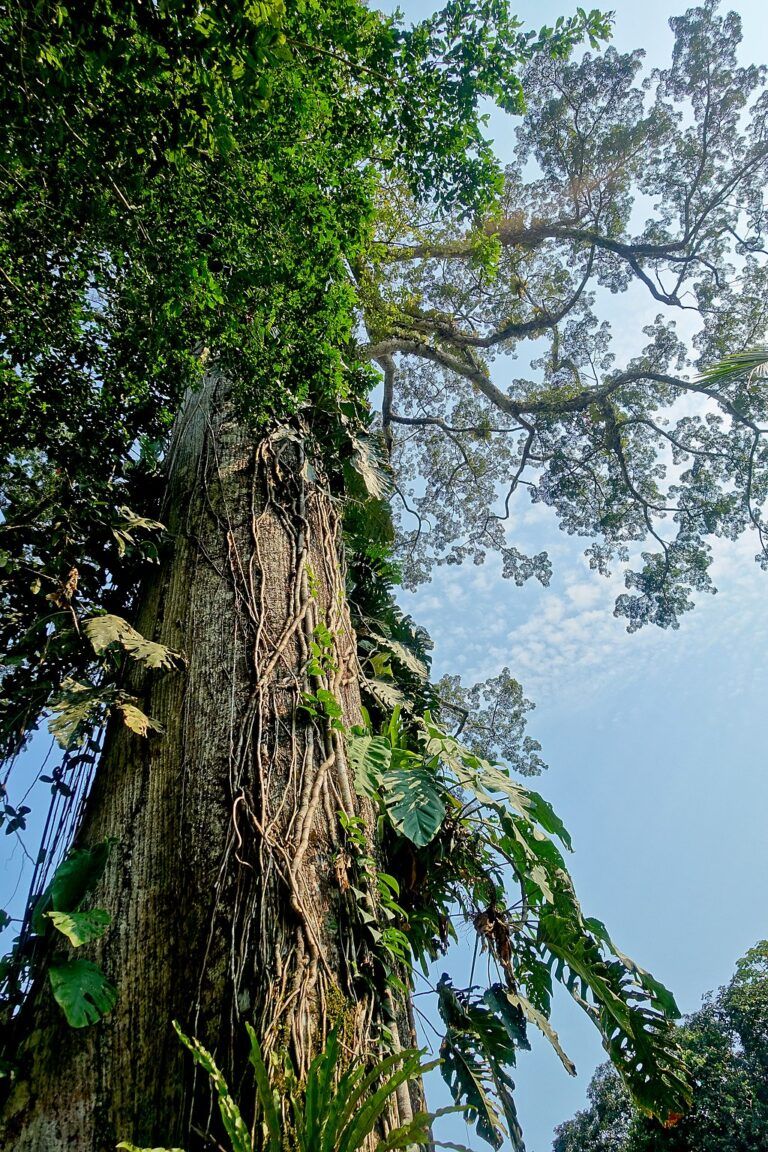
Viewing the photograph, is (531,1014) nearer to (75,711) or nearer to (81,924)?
(81,924)

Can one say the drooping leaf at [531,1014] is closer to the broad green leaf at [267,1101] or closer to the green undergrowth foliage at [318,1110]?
the green undergrowth foliage at [318,1110]

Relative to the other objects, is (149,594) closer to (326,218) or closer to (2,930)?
(2,930)

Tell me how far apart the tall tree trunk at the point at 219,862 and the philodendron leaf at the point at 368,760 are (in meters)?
0.06

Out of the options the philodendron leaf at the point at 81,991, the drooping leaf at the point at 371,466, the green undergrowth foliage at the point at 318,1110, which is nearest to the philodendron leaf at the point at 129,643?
the philodendron leaf at the point at 81,991

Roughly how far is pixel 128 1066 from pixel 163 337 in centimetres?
260

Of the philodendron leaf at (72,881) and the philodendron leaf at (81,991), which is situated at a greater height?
the philodendron leaf at (72,881)

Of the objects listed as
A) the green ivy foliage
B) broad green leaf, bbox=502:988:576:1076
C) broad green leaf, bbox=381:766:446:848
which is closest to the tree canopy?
broad green leaf, bbox=502:988:576:1076

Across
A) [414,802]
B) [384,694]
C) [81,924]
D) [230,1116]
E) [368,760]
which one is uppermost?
[384,694]

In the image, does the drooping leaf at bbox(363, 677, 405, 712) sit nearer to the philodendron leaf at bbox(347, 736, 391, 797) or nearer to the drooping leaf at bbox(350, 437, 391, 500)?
the philodendron leaf at bbox(347, 736, 391, 797)

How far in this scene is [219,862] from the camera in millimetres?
1944

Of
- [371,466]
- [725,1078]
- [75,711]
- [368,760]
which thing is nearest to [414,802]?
[368,760]

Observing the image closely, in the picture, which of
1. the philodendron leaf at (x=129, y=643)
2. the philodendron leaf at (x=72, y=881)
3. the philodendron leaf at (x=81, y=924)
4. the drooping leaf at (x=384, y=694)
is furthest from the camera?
the drooping leaf at (x=384, y=694)

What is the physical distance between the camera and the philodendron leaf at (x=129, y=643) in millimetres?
2488

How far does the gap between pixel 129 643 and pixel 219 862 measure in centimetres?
97
